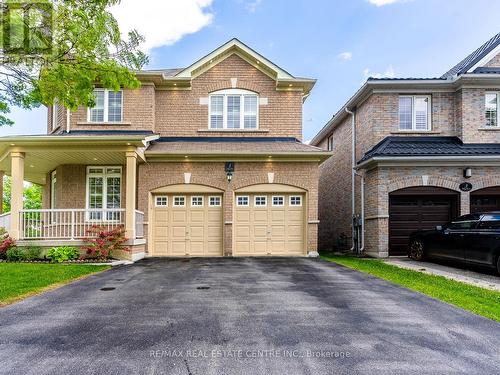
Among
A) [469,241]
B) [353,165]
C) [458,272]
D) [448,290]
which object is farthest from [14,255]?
[469,241]

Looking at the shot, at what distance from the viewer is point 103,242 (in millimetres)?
11102

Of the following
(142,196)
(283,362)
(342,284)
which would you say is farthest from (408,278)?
(142,196)

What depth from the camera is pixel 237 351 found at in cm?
379

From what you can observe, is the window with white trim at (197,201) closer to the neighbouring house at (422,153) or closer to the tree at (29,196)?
the neighbouring house at (422,153)

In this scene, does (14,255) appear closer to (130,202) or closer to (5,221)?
(5,221)

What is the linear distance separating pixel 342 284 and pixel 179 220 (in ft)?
25.0

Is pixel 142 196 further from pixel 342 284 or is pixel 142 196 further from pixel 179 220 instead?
pixel 342 284

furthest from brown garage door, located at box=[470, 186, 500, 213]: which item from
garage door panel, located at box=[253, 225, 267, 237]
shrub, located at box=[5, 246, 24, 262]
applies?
shrub, located at box=[5, 246, 24, 262]

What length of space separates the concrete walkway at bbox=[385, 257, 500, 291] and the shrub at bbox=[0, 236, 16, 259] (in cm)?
1249

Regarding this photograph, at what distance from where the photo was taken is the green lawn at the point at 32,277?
6.60 m

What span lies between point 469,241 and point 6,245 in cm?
1406

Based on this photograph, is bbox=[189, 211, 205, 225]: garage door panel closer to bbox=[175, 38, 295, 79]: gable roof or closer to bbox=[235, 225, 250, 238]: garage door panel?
bbox=[235, 225, 250, 238]: garage door panel

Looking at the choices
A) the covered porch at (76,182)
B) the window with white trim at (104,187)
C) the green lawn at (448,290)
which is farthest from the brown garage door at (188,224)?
the green lawn at (448,290)

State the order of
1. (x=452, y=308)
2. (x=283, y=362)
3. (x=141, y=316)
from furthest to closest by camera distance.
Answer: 1. (x=452, y=308)
2. (x=141, y=316)
3. (x=283, y=362)
